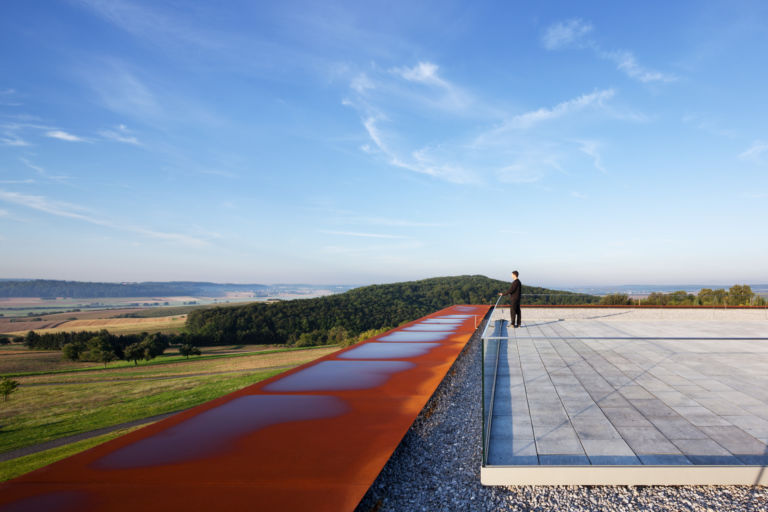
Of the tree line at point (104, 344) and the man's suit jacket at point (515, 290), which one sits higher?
the man's suit jacket at point (515, 290)

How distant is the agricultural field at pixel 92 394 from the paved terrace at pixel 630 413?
1318cm

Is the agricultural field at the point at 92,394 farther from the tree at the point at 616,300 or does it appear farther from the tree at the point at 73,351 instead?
the tree at the point at 616,300

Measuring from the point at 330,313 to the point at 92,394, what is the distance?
80.8ft

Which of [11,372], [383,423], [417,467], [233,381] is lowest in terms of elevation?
[11,372]

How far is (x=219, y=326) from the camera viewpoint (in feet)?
154

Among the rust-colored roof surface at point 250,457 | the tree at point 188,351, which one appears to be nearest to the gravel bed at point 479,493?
the rust-colored roof surface at point 250,457

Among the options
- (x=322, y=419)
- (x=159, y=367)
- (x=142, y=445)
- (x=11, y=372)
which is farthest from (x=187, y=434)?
(x=11, y=372)

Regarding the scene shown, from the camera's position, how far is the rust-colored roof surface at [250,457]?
2494mm

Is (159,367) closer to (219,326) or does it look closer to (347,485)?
(219,326)

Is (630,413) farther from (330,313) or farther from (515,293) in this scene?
(330,313)

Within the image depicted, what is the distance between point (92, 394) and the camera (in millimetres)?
22891

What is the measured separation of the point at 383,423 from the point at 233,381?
21994mm

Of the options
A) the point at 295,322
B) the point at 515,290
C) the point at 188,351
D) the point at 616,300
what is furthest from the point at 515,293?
the point at 295,322

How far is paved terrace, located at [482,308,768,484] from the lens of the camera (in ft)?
9.78
